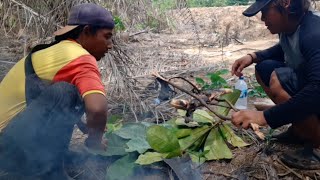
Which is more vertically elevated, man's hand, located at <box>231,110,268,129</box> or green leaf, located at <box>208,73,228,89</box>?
man's hand, located at <box>231,110,268,129</box>

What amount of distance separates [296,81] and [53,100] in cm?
152

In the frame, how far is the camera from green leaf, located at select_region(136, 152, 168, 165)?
2.48 meters

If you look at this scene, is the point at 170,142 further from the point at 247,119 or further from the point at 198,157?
the point at 247,119

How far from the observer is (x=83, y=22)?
247 centimetres

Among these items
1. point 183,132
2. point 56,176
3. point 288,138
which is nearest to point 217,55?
point 288,138

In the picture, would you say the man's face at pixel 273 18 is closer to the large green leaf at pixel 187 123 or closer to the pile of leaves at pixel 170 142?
the pile of leaves at pixel 170 142

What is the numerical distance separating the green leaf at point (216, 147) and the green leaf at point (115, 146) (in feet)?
1.89

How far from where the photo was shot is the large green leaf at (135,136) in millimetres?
2600

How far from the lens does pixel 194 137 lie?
2848 mm

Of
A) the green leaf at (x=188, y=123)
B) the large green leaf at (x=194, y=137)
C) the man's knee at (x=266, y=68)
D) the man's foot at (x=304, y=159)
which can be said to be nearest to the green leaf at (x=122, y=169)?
the large green leaf at (x=194, y=137)

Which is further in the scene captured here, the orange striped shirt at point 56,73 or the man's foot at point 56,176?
the man's foot at point 56,176

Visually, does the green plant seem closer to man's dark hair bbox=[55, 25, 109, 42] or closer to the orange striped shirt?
man's dark hair bbox=[55, 25, 109, 42]

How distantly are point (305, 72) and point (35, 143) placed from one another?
5.56 feet

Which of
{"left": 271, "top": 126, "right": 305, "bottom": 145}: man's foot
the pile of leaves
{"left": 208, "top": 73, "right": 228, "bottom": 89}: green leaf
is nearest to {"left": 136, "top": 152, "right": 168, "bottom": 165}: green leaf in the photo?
the pile of leaves
